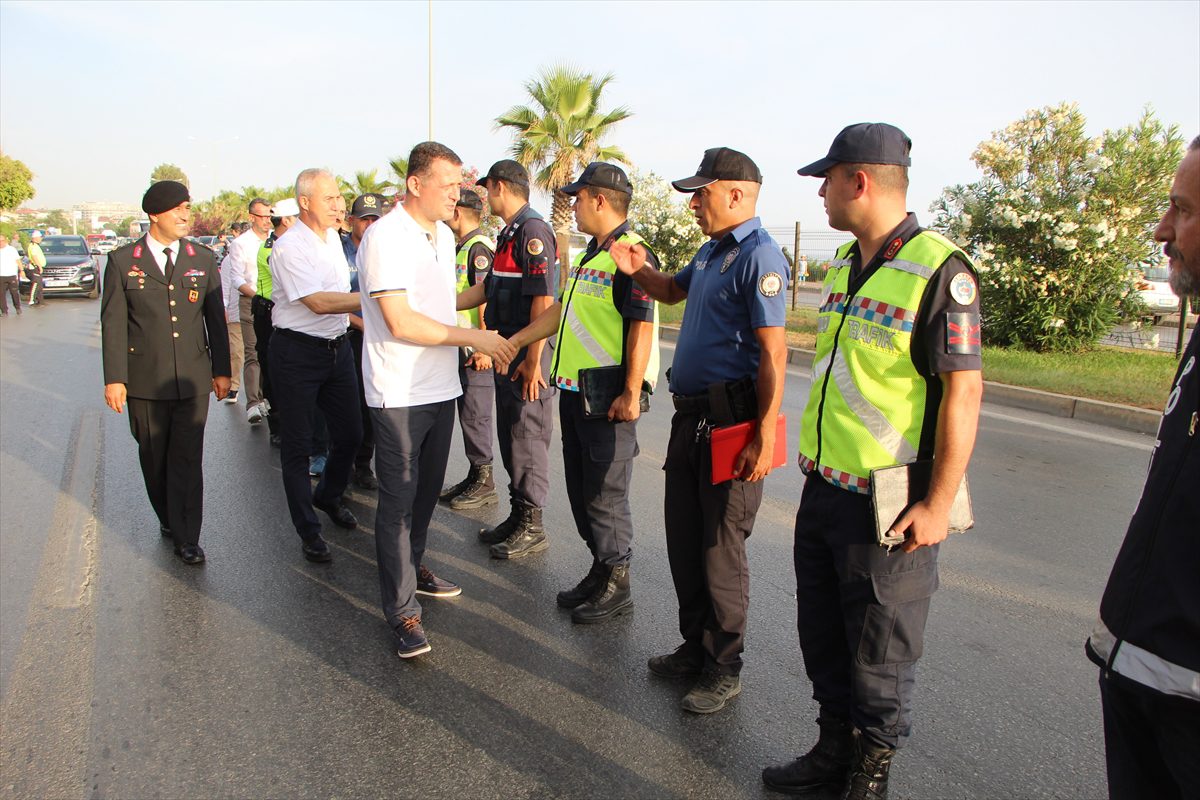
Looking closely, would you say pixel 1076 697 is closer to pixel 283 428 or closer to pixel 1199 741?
pixel 1199 741

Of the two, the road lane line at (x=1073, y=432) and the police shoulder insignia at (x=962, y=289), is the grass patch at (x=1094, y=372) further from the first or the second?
the police shoulder insignia at (x=962, y=289)

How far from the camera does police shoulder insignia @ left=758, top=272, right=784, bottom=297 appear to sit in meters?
2.81

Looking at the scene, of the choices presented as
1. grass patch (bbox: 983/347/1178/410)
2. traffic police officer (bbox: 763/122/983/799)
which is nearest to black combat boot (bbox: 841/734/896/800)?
traffic police officer (bbox: 763/122/983/799)

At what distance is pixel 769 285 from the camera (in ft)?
9.25

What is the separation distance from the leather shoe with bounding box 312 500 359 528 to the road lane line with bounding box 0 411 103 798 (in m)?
1.25

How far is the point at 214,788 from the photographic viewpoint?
2.58 m

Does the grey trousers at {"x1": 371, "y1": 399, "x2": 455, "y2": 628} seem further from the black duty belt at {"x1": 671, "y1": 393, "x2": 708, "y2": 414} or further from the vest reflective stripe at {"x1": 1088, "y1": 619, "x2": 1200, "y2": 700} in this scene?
the vest reflective stripe at {"x1": 1088, "y1": 619, "x2": 1200, "y2": 700}

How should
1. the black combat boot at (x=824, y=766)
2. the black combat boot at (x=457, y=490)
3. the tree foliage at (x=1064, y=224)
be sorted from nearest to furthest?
1. the black combat boot at (x=824, y=766)
2. the black combat boot at (x=457, y=490)
3. the tree foliage at (x=1064, y=224)

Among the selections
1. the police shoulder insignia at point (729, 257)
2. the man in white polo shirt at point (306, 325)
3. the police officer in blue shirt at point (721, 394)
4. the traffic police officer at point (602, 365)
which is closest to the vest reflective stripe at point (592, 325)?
the traffic police officer at point (602, 365)

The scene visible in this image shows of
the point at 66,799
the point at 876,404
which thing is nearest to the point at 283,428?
the point at 66,799

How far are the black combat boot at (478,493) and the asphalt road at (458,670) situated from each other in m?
0.14

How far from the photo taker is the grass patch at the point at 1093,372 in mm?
8859

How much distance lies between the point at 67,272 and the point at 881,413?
26202 millimetres

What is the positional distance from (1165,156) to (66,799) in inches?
543
